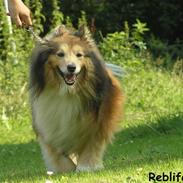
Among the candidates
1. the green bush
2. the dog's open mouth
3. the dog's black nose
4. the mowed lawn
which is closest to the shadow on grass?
the mowed lawn

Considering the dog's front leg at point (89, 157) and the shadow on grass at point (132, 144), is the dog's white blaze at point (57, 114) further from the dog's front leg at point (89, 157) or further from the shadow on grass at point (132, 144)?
the shadow on grass at point (132, 144)

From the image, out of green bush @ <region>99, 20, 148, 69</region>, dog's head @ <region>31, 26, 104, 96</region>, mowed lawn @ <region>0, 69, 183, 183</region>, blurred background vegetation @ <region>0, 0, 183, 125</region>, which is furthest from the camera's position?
green bush @ <region>99, 20, 148, 69</region>

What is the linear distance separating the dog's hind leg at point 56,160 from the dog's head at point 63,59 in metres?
0.67

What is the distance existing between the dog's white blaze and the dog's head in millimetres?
146

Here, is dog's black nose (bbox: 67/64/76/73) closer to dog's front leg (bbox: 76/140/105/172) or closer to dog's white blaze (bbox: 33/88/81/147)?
dog's white blaze (bbox: 33/88/81/147)

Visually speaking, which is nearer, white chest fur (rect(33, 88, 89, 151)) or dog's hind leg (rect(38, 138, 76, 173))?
white chest fur (rect(33, 88, 89, 151))

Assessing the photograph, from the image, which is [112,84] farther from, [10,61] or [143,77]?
[143,77]

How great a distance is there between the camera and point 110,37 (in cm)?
1623

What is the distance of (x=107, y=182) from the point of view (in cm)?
592

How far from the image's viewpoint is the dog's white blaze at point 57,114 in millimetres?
7871

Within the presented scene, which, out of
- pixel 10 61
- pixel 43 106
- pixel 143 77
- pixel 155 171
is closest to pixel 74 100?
pixel 43 106

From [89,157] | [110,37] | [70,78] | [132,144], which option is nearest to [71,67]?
[70,78]

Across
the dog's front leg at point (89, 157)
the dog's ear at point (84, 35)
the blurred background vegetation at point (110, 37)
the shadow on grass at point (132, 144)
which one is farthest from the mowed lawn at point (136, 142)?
the dog's ear at point (84, 35)

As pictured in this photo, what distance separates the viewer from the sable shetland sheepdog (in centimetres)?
778
